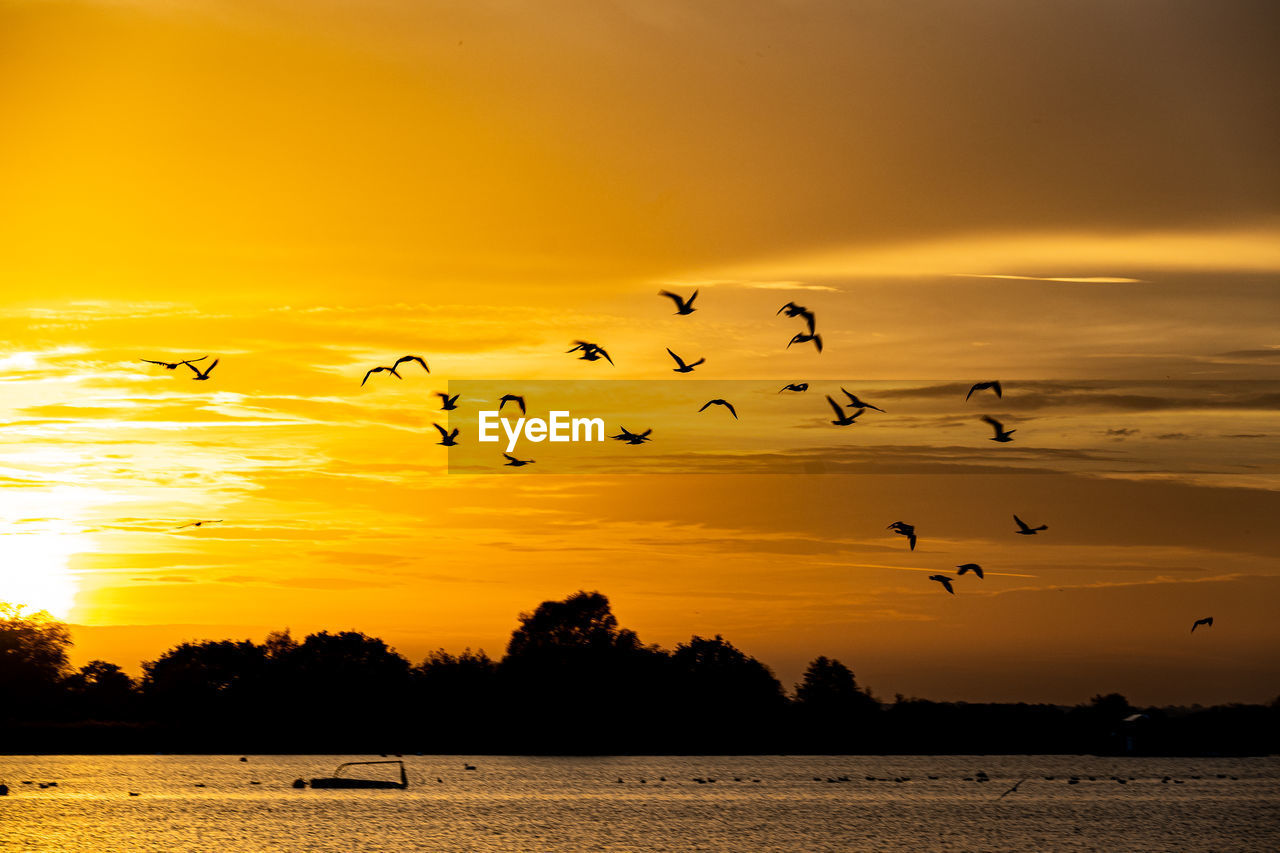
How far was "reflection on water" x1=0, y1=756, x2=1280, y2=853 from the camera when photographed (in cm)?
9962

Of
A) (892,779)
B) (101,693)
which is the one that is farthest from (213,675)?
(892,779)

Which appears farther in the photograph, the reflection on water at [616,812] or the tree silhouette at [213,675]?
the tree silhouette at [213,675]

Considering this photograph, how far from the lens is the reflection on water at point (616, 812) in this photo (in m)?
99.6

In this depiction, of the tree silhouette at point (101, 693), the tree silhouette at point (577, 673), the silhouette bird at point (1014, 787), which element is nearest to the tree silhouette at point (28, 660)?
the tree silhouette at point (101, 693)

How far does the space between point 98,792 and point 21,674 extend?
33987mm

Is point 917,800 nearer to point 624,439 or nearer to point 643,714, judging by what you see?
point 643,714

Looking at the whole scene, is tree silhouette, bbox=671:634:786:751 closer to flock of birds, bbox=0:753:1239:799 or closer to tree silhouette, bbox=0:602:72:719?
flock of birds, bbox=0:753:1239:799

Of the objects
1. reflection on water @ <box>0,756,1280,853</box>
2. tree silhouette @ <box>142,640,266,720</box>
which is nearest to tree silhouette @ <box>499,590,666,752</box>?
reflection on water @ <box>0,756,1280,853</box>

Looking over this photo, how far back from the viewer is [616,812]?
12081cm

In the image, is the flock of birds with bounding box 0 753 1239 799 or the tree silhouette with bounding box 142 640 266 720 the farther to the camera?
the tree silhouette with bounding box 142 640 266 720

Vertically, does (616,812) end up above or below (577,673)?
below

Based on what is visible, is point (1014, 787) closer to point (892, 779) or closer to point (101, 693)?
point (892, 779)

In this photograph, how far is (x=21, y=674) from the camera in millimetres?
167000

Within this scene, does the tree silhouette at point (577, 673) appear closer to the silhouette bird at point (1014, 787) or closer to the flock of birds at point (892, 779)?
the flock of birds at point (892, 779)
